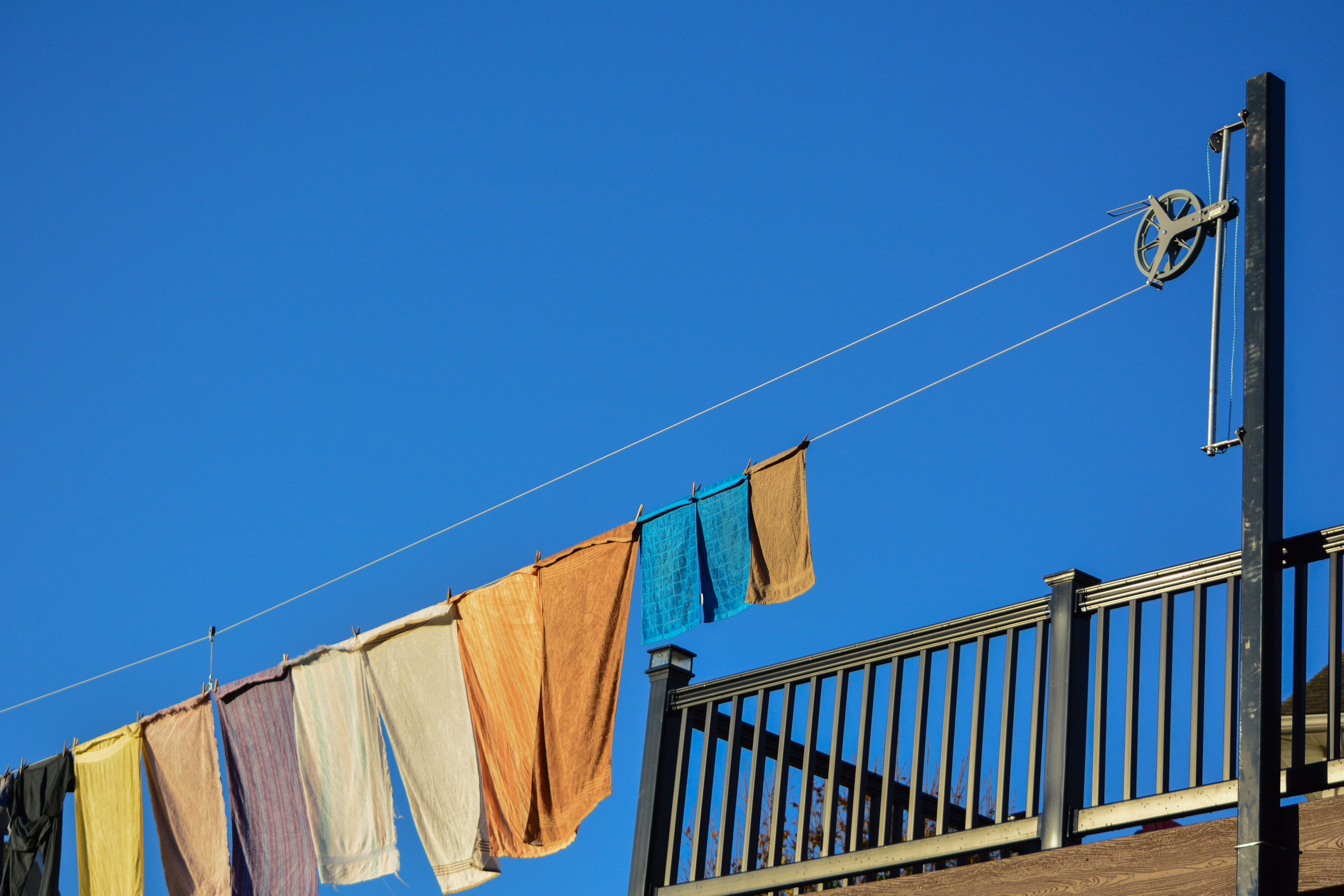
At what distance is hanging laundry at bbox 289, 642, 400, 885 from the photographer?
8.23 m

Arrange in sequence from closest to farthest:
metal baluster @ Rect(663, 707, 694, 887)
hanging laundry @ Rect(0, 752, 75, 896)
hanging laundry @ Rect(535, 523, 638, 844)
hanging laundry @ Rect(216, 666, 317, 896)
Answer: metal baluster @ Rect(663, 707, 694, 887) → hanging laundry @ Rect(535, 523, 638, 844) → hanging laundry @ Rect(216, 666, 317, 896) → hanging laundry @ Rect(0, 752, 75, 896)

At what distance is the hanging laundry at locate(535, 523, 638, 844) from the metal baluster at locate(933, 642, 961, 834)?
7.20 feet

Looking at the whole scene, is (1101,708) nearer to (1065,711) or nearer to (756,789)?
(1065,711)

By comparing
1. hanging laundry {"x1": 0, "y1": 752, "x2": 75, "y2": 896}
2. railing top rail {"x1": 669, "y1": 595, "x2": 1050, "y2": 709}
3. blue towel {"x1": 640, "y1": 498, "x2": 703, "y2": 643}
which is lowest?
hanging laundry {"x1": 0, "y1": 752, "x2": 75, "y2": 896}

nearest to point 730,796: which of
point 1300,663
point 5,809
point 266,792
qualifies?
point 1300,663

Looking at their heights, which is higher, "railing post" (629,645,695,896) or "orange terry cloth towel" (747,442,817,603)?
"orange terry cloth towel" (747,442,817,603)

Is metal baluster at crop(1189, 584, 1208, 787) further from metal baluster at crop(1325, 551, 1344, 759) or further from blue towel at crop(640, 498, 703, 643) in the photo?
blue towel at crop(640, 498, 703, 643)

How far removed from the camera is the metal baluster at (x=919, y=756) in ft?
17.5

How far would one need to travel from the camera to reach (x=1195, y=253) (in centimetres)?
547

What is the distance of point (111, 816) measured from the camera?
9.84 m

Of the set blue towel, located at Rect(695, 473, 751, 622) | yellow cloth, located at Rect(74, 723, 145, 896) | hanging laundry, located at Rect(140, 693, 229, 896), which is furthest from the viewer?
yellow cloth, located at Rect(74, 723, 145, 896)

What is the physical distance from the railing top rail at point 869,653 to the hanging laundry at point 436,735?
1.45 metres

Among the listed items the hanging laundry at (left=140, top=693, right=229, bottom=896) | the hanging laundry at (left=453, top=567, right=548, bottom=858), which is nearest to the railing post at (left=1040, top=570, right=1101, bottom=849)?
the hanging laundry at (left=453, top=567, right=548, bottom=858)

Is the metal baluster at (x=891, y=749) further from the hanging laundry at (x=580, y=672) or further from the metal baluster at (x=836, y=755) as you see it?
the hanging laundry at (x=580, y=672)
